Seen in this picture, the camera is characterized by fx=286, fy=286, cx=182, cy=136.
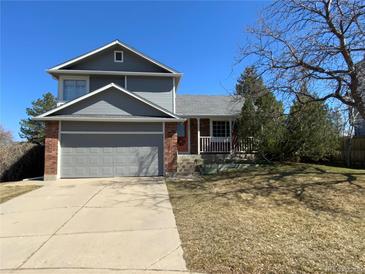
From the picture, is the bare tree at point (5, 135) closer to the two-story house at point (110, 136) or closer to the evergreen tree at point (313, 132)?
the two-story house at point (110, 136)

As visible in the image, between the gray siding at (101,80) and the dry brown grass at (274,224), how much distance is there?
8.58m

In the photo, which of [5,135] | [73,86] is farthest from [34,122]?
[5,135]

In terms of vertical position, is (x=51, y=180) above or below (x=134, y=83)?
below

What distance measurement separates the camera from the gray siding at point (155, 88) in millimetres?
17125

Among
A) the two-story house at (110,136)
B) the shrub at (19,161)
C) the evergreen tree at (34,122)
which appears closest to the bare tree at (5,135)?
the evergreen tree at (34,122)

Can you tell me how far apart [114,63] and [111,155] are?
6302 millimetres

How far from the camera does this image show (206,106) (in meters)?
20.4

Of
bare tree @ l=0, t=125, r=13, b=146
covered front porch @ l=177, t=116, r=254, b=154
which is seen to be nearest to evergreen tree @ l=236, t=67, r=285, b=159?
covered front porch @ l=177, t=116, r=254, b=154

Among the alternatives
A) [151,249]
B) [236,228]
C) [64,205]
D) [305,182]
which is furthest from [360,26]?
[64,205]

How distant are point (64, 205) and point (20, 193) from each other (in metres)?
2.95

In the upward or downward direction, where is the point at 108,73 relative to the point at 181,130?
upward

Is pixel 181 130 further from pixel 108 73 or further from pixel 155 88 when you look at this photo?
pixel 108 73

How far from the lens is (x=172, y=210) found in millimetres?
7391

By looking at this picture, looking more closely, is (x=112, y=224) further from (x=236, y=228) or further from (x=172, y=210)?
(x=236, y=228)
